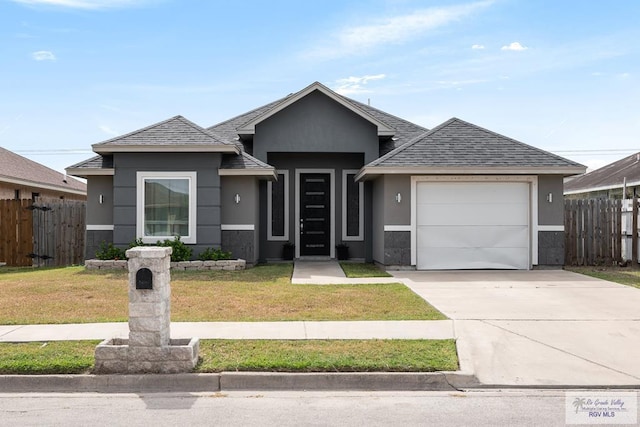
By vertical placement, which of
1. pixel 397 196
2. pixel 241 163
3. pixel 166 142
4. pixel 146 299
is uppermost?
pixel 166 142

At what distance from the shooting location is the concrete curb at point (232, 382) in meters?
5.54

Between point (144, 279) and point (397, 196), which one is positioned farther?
point (397, 196)

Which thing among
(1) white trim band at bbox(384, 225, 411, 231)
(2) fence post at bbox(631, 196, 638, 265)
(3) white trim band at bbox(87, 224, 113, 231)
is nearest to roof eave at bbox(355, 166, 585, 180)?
(1) white trim band at bbox(384, 225, 411, 231)

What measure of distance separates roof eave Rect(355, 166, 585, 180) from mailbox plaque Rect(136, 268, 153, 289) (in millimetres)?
9102

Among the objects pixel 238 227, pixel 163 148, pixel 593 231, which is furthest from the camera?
pixel 593 231

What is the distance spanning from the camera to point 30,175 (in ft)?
69.8

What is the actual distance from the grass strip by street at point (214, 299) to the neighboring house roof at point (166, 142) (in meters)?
3.28

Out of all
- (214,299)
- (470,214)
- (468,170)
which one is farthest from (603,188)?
(214,299)

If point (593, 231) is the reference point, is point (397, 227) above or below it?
above

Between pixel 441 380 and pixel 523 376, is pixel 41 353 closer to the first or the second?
pixel 441 380

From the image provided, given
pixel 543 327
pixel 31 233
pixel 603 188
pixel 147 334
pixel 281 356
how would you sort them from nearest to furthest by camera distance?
pixel 147 334, pixel 281 356, pixel 543 327, pixel 31 233, pixel 603 188

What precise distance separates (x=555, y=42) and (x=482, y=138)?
3931 mm

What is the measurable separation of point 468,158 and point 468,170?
Result: 43 cm

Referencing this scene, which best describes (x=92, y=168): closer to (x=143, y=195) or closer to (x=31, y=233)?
(x=143, y=195)
